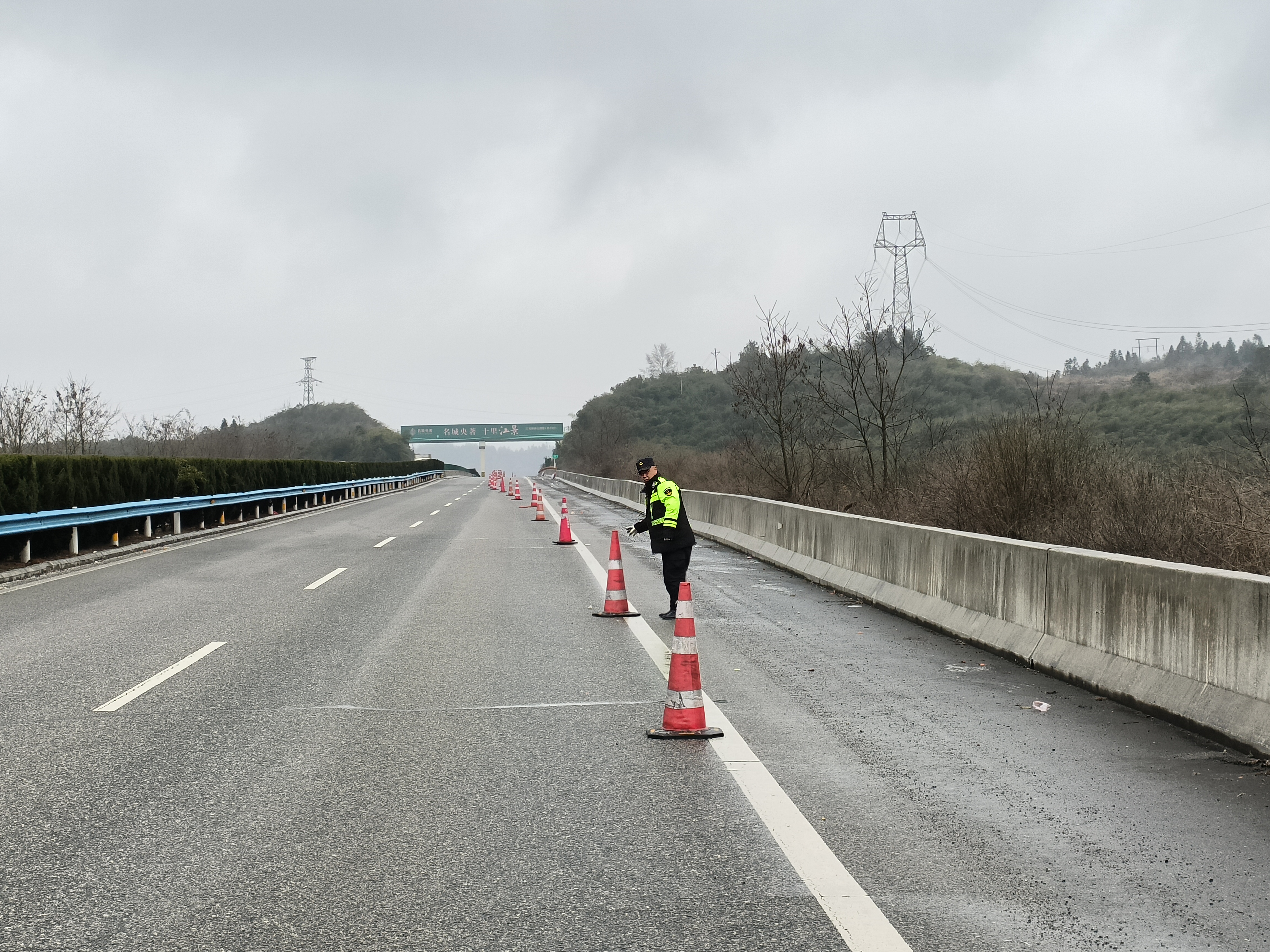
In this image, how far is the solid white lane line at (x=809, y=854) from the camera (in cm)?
344

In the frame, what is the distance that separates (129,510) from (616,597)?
13033 mm

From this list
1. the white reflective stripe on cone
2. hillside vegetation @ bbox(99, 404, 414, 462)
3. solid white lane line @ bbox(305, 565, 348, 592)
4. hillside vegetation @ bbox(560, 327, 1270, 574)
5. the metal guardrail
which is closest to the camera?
the white reflective stripe on cone

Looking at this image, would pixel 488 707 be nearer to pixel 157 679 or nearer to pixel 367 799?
pixel 367 799

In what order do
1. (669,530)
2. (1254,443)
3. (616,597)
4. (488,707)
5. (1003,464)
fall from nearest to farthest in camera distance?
(488,707) < (669,530) < (1254,443) < (616,597) < (1003,464)

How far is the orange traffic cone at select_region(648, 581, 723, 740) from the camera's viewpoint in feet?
20.0

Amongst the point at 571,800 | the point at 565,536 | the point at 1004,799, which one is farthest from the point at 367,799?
the point at 565,536

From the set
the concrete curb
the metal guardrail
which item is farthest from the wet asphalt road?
the metal guardrail

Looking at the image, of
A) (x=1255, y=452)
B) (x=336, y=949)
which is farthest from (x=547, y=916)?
(x=1255, y=452)

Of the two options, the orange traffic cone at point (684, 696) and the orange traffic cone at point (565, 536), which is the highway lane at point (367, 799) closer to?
the orange traffic cone at point (684, 696)

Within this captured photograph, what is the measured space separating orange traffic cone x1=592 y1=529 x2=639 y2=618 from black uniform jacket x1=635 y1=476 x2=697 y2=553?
1.62ft

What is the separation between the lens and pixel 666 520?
10773mm

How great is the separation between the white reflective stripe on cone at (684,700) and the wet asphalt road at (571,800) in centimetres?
26

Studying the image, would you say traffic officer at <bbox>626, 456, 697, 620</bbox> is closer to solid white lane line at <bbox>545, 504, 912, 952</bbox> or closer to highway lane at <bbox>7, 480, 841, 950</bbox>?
highway lane at <bbox>7, 480, 841, 950</bbox>

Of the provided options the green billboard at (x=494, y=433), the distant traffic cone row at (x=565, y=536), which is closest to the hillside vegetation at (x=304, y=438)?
the green billboard at (x=494, y=433)
